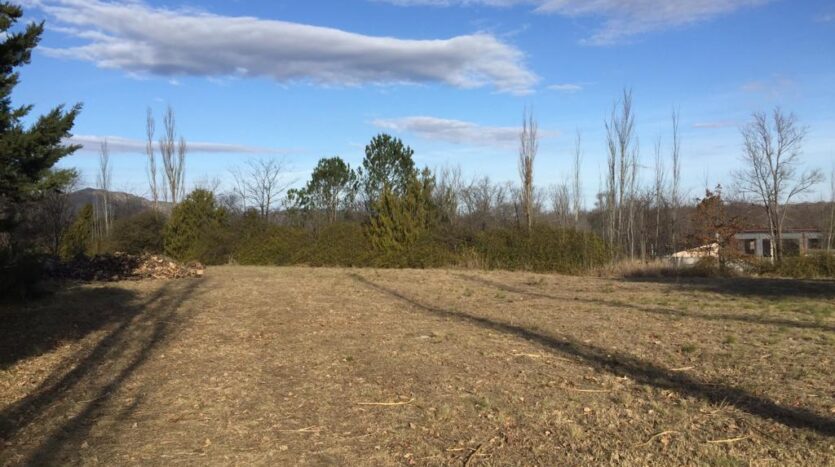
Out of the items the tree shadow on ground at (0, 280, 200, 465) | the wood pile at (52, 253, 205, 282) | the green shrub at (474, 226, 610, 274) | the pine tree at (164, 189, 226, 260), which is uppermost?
the pine tree at (164, 189, 226, 260)

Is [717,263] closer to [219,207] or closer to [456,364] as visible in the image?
[456,364]

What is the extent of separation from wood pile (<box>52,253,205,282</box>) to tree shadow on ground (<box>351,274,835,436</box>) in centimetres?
1112

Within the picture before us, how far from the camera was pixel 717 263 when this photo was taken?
2080 cm

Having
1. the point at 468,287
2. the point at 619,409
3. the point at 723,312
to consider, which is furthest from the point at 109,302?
the point at 723,312

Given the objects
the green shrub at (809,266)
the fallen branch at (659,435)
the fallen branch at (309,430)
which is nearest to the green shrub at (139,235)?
the green shrub at (809,266)

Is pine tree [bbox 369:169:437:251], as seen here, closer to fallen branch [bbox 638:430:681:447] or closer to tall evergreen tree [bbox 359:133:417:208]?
tall evergreen tree [bbox 359:133:417:208]

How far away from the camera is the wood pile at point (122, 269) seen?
53.2 feet

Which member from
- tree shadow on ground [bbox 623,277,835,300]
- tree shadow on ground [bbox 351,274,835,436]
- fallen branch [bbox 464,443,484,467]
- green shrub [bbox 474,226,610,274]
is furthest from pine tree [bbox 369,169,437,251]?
fallen branch [bbox 464,443,484,467]

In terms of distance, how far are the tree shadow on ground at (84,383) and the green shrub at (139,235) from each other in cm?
2109

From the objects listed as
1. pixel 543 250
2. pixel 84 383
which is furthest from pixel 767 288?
pixel 84 383

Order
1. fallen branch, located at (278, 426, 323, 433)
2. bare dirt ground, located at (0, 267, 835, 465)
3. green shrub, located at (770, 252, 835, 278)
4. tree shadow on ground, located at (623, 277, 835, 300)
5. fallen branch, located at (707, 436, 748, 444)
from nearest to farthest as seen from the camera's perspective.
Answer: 1. fallen branch, located at (707, 436, 748, 444)
2. bare dirt ground, located at (0, 267, 835, 465)
3. fallen branch, located at (278, 426, 323, 433)
4. tree shadow on ground, located at (623, 277, 835, 300)
5. green shrub, located at (770, 252, 835, 278)

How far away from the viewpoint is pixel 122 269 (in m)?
17.2

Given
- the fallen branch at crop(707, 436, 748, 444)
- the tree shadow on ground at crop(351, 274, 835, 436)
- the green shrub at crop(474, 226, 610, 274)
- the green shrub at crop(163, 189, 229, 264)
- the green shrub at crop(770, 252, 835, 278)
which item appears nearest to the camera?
the fallen branch at crop(707, 436, 748, 444)

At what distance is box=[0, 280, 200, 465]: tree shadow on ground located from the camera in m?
4.59
